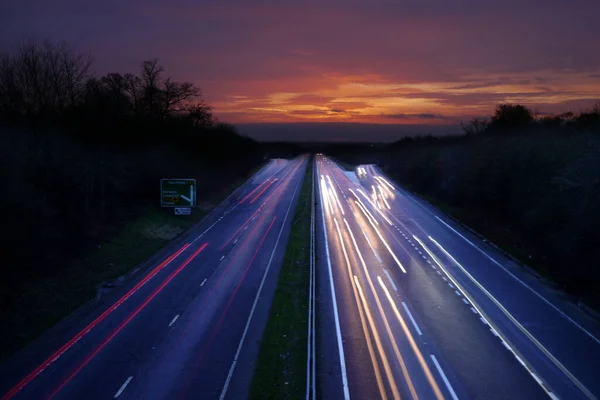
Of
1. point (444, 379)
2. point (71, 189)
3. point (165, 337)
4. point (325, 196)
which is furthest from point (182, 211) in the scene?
point (444, 379)

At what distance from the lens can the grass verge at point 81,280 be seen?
2070 cm

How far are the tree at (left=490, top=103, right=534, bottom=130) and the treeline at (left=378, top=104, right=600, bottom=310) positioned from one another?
43.4 ft

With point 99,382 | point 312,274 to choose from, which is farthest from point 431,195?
point 99,382

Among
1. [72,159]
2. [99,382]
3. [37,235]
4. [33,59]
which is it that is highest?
[33,59]

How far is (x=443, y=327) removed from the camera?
2145 cm

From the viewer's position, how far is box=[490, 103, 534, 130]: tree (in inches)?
3132

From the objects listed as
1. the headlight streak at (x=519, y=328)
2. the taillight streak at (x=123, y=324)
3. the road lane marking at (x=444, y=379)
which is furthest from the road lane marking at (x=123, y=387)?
the headlight streak at (x=519, y=328)

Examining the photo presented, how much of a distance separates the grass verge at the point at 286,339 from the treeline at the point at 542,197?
14.4 m

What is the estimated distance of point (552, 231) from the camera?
109ft

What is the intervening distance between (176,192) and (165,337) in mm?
26891

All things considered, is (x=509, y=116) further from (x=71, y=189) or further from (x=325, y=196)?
(x=71, y=189)

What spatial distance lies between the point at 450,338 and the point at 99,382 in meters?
13.3

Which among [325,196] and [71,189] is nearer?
[71,189]

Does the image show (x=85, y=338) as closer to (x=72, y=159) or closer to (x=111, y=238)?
(x=111, y=238)
